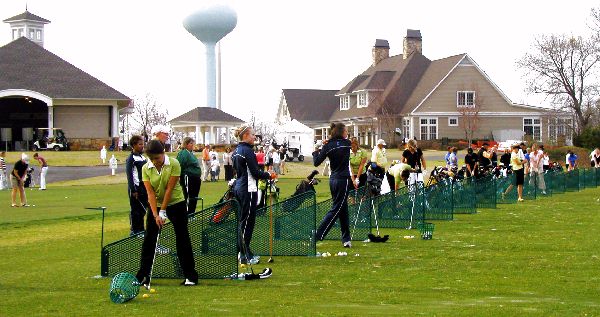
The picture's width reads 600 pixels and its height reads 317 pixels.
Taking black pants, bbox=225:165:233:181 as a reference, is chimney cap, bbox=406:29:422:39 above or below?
above

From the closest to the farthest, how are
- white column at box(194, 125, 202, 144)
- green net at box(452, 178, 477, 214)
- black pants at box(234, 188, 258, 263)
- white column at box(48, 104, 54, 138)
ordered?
black pants at box(234, 188, 258, 263) < green net at box(452, 178, 477, 214) < white column at box(48, 104, 54, 138) < white column at box(194, 125, 202, 144)

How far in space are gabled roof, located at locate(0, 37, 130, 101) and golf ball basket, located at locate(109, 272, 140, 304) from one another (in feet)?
212

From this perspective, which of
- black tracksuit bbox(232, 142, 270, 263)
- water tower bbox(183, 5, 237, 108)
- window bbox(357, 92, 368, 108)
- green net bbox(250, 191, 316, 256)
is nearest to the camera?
black tracksuit bbox(232, 142, 270, 263)

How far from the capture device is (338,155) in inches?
631

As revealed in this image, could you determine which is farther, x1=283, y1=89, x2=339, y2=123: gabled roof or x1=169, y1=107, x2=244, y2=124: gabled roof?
x1=283, y1=89, x2=339, y2=123: gabled roof

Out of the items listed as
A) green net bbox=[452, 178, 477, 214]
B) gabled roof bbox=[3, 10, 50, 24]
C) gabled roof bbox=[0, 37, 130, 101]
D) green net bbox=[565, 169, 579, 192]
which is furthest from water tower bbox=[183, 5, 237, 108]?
green net bbox=[452, 178, 477, 214]

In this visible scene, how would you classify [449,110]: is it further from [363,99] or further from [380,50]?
[380,50]

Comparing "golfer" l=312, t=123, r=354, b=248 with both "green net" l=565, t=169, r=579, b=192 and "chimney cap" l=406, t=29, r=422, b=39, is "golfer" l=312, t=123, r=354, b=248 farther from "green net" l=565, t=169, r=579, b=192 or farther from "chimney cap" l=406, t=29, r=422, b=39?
"chimney cap" l=406, t=29, r=422, b=39

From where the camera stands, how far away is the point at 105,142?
72188 mm

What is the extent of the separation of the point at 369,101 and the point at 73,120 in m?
26.5

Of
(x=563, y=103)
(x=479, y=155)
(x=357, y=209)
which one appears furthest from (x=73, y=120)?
(x=357, y=209)

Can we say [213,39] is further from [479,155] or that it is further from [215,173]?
[479,155]

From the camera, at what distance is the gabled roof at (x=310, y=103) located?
9813cm

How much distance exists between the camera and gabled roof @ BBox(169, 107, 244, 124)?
258ft
